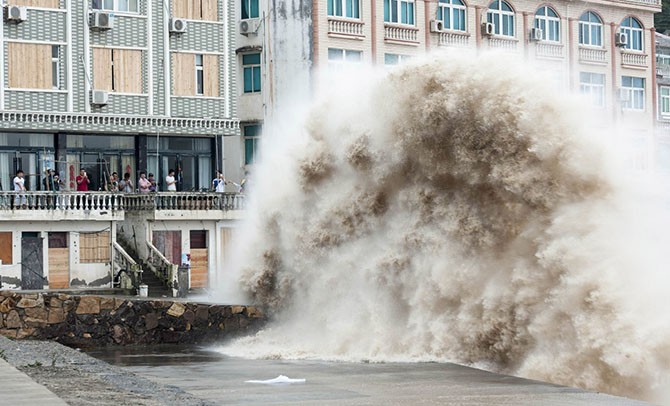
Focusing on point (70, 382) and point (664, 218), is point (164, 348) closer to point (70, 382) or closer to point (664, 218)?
point (70, 382)

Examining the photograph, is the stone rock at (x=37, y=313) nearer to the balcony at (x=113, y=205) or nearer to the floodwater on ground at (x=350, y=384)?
the floodwater on ground at (x=350, y=384)

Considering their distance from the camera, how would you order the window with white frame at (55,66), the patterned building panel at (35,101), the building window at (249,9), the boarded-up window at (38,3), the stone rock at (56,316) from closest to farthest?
1. the stone rock at (56,316)
2. the patterned building panel at (35,101)
3. the boarded-up window at (38,3)
4. the window with white frame at (55,66)
5. the building window at (249,9)

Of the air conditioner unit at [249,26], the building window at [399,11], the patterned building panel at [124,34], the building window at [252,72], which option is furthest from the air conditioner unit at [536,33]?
the patterned building panel at [124,34]

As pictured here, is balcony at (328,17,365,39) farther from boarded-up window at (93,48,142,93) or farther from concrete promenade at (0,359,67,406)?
concrete promenade at (0,359,67,406)

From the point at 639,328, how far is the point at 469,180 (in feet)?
19.4

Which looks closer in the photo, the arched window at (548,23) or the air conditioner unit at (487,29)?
the air conditioner unit at (487,29)

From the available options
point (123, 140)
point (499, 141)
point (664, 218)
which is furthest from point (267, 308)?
point (123, 140)

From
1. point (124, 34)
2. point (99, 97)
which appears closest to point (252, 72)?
point (124, 34)

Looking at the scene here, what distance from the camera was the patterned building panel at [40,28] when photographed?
4572 cm

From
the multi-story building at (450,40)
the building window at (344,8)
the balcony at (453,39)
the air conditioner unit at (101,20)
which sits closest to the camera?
the air conditioner unit at (101,20)

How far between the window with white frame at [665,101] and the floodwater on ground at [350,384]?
4277 centimetres

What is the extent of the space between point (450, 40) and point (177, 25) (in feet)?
42.0

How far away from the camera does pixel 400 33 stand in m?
54.1

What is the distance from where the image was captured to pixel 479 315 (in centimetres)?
2673
